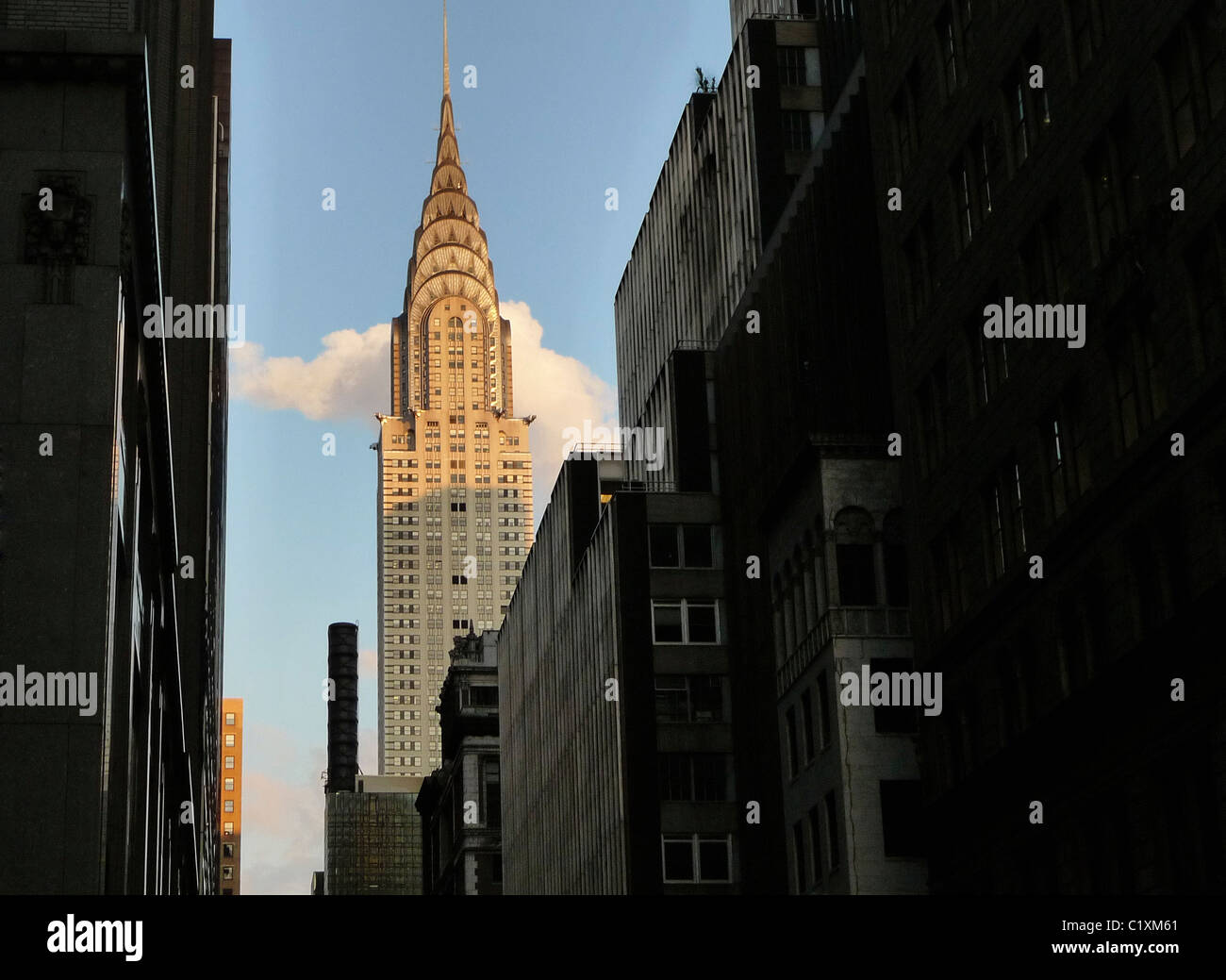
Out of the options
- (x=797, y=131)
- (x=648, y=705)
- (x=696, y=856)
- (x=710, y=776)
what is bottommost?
(x=696, y=856)

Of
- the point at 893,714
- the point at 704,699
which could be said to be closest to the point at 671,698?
the point at 704,699

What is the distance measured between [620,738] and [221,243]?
92181mm

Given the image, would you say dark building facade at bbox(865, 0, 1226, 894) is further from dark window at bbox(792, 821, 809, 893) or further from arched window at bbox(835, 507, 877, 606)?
dark window at bbox(792, 821, 809, 893)

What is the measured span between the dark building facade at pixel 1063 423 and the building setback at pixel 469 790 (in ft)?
281

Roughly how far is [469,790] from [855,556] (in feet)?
280

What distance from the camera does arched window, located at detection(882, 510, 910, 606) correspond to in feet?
212

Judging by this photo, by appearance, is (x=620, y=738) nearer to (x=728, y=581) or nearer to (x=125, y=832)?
(x=728, y=581)

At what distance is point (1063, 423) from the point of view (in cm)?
4422

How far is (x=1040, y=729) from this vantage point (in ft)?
147

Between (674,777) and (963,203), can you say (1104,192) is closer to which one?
(963,203)

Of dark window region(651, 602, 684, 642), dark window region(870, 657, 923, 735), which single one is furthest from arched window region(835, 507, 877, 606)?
dark window region(651, 602, 684, 642)

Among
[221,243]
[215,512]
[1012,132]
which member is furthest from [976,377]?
[221,243]

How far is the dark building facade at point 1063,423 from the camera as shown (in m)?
37.6
